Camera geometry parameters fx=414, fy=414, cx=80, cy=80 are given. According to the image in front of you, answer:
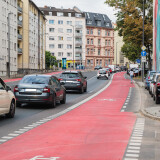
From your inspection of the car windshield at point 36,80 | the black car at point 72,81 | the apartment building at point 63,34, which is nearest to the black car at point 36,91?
the car windshield at point 36,80

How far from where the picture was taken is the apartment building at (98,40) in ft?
472

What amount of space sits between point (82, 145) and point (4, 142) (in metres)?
1.71

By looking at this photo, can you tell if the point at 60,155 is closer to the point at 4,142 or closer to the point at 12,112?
the point at 4,142

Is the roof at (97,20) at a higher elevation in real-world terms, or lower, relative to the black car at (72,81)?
higher

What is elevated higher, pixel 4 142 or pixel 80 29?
pixel 80 29

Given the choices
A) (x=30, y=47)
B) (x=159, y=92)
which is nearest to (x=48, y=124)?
(x=159, y=92)

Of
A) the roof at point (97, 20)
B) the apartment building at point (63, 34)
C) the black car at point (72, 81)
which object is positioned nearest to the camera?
the black car at point (72, 81)

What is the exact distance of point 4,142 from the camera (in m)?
8.88

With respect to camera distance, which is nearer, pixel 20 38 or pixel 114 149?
pixel 114 149

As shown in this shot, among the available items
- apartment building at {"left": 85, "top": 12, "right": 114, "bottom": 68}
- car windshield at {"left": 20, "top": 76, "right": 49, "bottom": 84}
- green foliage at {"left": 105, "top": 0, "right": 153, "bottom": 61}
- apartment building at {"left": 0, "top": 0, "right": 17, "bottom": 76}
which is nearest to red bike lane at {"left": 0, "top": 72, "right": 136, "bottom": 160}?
car windshield at {"left": 20, "top": 76, "right": 49, "bottom": 84}

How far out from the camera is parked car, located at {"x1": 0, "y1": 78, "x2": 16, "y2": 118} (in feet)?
42.0

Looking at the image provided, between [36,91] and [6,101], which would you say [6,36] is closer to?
[36,91]

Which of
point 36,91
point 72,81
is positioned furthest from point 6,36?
point 36,91

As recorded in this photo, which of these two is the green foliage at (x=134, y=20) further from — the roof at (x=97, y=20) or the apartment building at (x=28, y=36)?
the roof at (x=97, y=20)
